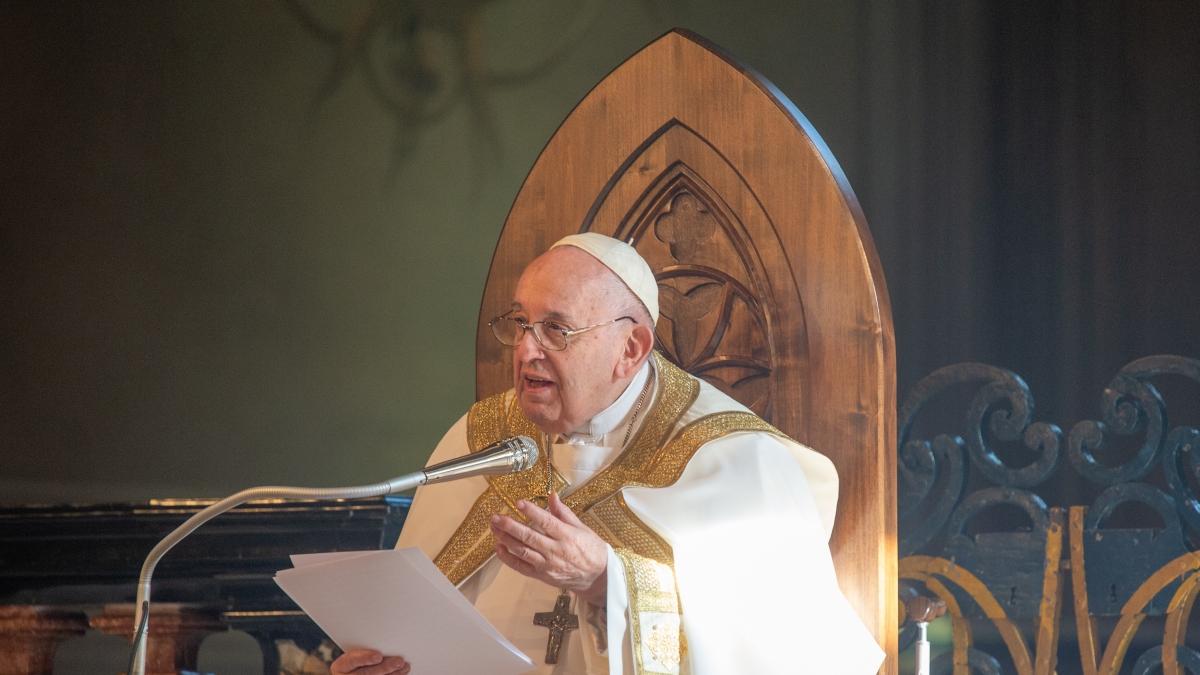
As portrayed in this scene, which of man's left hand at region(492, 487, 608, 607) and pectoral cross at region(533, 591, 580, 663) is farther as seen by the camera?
pectoral cross at region(533, 591, 580, 663)

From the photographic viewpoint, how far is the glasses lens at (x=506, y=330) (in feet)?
11.2

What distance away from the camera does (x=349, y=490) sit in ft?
8.41

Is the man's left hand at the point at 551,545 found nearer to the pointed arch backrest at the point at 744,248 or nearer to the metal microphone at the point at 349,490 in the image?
the metal microphone at the point at 349,490

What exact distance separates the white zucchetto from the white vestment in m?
0.29

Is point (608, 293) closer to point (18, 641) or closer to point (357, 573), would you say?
point (357, 573)

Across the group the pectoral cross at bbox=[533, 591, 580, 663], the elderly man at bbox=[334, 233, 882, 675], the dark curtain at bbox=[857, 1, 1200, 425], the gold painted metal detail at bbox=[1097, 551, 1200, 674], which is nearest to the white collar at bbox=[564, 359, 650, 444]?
the elderly man at bbox=[334, 233, 882, 675]

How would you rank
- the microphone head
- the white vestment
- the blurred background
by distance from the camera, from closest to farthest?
the microphone head < the white vestment < the blurred background

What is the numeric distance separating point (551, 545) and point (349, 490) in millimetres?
416

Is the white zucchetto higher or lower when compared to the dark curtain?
lower

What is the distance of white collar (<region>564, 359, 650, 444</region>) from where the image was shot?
11.5 ft

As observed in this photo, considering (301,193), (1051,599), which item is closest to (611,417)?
(1051,599)

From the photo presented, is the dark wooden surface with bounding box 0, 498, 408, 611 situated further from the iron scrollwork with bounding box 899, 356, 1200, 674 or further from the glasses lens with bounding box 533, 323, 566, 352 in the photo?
the iron scrollwork with bounding box 899, 356, 1200, 674

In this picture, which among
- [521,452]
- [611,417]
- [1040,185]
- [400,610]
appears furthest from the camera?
[1040,185]

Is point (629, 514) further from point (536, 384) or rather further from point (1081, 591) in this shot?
point (1081, 591)
